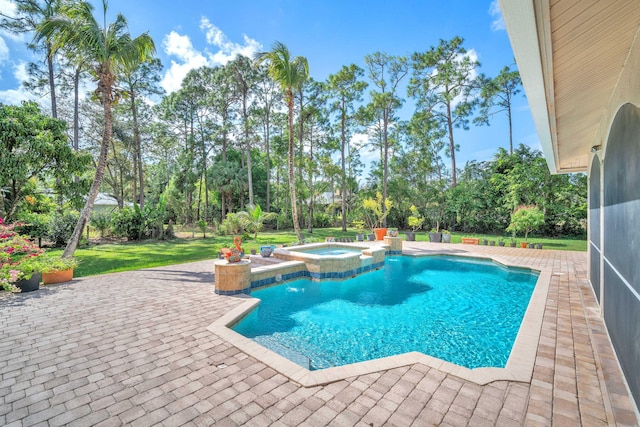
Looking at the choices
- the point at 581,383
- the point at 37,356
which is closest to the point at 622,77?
the point at 581,383

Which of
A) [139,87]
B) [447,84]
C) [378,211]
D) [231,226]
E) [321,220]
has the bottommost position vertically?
[231,226]

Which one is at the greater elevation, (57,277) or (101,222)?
(101,222)

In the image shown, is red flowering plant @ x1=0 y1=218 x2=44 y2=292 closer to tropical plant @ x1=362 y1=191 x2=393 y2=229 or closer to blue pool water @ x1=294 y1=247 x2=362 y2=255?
blue pool water @ x1=294 y1=247 x2=362 y2=255

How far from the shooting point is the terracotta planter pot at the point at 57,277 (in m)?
8.06

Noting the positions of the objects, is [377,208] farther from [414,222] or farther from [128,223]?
[128,223]

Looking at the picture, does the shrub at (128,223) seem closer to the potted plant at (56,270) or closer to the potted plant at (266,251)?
the potted plant at (56,270)

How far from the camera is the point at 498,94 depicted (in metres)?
26.4

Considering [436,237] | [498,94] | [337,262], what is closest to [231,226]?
[337,262]

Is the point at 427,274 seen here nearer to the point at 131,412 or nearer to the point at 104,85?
the point at 131,412

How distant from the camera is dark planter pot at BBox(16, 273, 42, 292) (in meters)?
7.18

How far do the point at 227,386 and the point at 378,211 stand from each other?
20.7 metres

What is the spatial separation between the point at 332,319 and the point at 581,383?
4300 millimetres

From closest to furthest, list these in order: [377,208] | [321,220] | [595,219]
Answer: [595,219] < [377,208] < [321,220]

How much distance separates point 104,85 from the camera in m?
10.6
